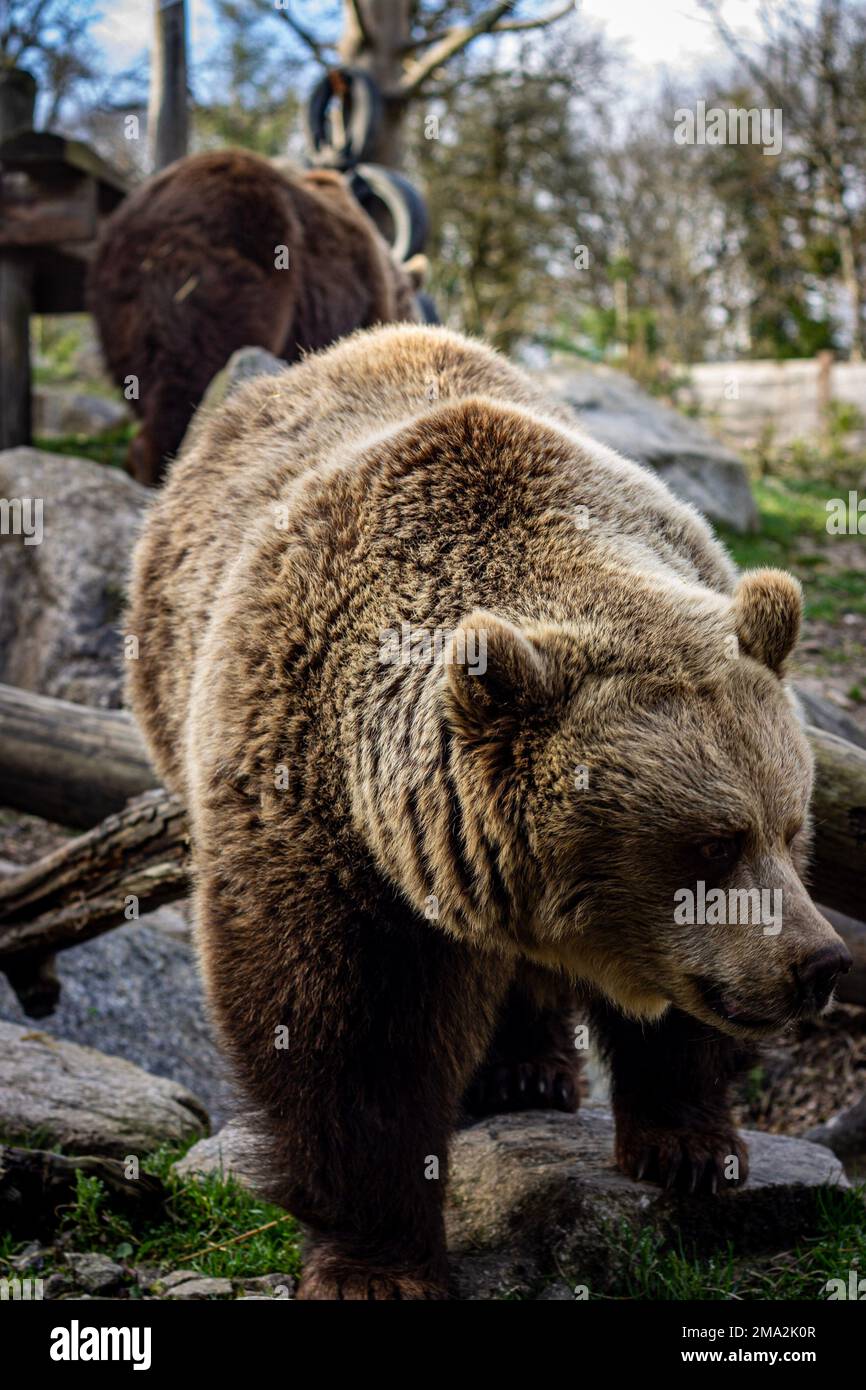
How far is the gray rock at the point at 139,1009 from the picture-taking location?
5.46 m

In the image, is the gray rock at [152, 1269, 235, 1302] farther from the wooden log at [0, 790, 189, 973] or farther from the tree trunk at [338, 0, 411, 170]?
the tree trunk at [338, 0, 411, 170]

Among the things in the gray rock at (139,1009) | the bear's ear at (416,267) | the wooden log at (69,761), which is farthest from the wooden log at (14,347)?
the gray rock at (139,1009)

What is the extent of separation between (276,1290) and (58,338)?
24.0m

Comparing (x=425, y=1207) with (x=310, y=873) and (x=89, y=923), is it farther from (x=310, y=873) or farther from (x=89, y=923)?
(x=89, y=923)

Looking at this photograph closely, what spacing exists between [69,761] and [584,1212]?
2.87 m

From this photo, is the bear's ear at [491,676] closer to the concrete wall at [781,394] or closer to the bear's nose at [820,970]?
the bear's nose at [820,970]

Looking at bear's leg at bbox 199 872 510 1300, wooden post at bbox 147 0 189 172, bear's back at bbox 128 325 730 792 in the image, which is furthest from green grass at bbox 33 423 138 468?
bear's leg at bbox 199 872 510 1300

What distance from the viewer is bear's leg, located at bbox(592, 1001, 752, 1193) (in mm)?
3689

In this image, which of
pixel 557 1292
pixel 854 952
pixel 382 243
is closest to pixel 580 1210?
pixel 557 1292

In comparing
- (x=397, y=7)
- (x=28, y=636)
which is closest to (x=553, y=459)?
(x=28, y=636)

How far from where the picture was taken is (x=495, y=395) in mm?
3865

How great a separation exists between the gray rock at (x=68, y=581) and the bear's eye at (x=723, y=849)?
18.1 feet

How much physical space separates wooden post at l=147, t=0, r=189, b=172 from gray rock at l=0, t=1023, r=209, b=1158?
29.5 feet

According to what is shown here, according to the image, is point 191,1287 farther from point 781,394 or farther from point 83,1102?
point 781,394
